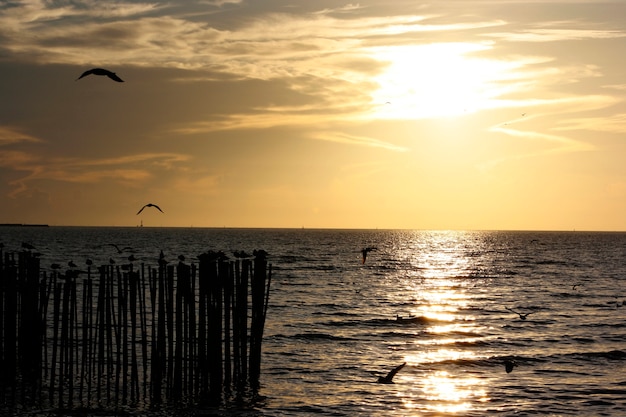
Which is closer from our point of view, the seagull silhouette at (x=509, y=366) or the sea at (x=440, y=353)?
the sea at (x=440, y=353)

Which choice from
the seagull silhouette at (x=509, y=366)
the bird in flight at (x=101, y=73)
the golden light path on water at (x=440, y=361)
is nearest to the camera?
the bird in flight at (x=101, y=73)

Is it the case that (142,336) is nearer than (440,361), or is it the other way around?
(142,336)

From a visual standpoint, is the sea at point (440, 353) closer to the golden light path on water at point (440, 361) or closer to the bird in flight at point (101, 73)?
the golden light path on water at point (440, 361)

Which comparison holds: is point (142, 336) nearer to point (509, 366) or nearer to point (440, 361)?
point (509, 366)

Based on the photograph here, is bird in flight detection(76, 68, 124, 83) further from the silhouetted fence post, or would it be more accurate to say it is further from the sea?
the sea

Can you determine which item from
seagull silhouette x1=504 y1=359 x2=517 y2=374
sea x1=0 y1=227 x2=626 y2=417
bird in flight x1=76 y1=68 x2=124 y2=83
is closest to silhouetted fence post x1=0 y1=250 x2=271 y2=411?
sea x1=0 y1=227 x2=626 y2=417

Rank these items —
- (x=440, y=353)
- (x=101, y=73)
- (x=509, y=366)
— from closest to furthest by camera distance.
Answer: (x=101, y=73)
(x=509, y=366)
(x=440, y=353)

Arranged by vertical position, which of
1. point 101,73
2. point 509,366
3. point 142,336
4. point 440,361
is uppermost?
point 101,73

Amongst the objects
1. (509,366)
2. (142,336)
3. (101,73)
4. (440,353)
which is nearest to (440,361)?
(440,353)

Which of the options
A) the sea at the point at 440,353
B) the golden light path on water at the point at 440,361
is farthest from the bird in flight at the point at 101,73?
the golden light path on water at the point at 440,361

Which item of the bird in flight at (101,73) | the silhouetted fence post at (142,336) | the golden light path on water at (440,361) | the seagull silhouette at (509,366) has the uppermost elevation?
the bird in flight at (101,73)

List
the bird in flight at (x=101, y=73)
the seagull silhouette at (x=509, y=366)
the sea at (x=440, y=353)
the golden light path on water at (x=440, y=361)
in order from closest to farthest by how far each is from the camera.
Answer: the bird in flight at (x=101, y=73)
the sea at (x=440, y=353)
the golden light path on water at (x=440, y=361)
the seagull silhouette at (x=509, y=366)

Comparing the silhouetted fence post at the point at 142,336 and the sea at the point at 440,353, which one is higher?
the silhouetted fence post at the point at 142,336

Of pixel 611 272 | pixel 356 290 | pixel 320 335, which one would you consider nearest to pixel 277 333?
pixel 320 335
